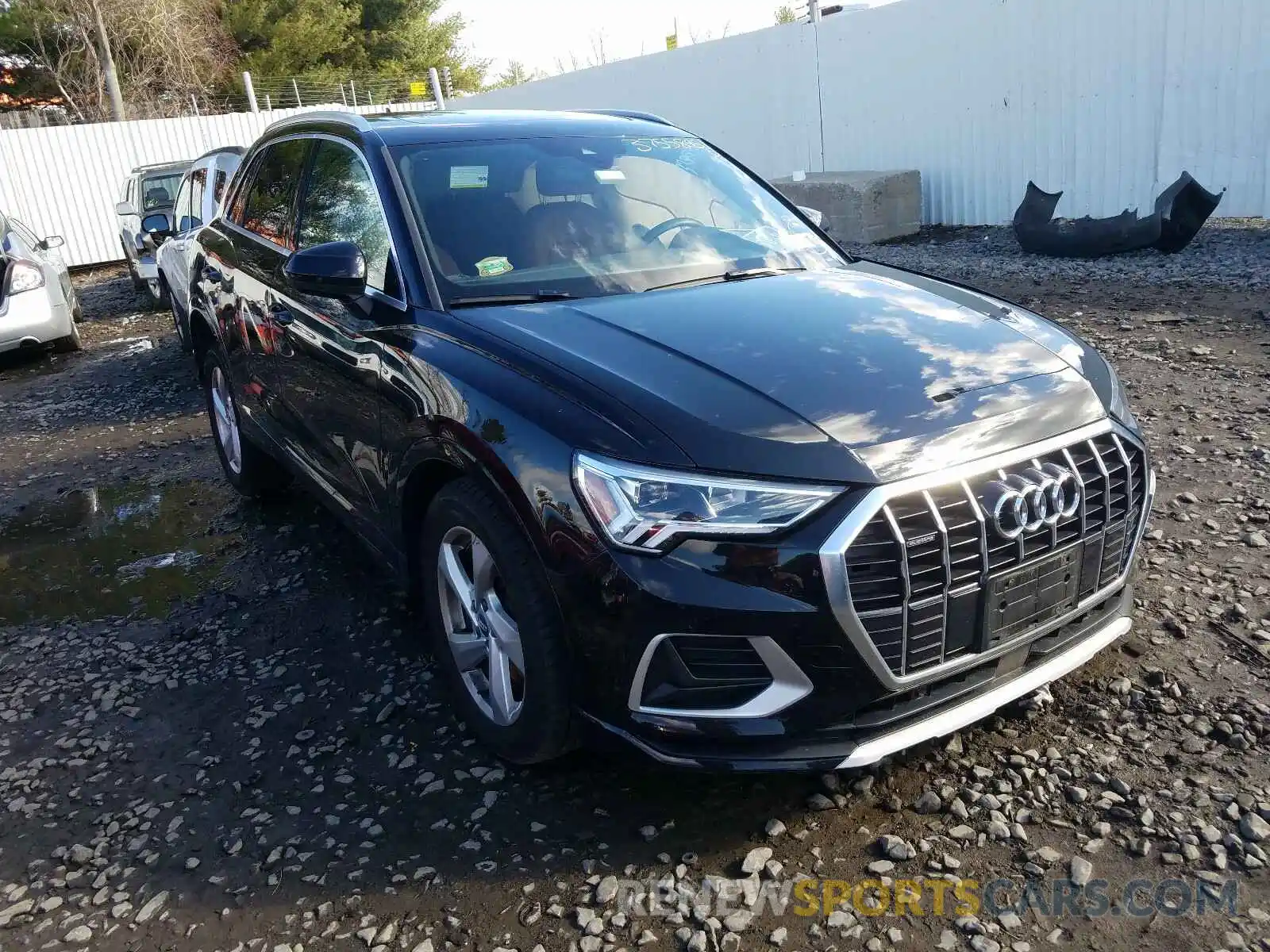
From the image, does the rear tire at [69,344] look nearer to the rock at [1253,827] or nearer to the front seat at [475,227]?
the front seat at [475,227]

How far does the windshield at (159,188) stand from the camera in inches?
519

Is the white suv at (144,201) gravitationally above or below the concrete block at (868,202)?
above

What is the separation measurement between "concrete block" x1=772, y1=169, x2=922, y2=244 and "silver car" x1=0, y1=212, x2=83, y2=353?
813 centimetres

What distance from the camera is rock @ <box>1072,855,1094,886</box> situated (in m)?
2.40

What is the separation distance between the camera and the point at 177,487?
20.2 feet

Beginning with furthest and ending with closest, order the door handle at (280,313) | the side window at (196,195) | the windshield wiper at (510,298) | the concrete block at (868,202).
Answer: the concrete block at (868,202) < the side window at (196,195) < the door handle at (280,313) < the windshield wiper at (510,298)

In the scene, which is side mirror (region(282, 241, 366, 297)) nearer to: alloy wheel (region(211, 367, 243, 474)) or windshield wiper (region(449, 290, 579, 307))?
windshield wiper (region(449, 290, 579, 307))

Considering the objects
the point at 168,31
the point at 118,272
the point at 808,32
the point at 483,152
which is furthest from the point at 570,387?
the point at 168,31

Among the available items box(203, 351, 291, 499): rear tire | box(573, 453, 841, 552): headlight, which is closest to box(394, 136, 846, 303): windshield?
box(573, 453, 841, 552): headlight

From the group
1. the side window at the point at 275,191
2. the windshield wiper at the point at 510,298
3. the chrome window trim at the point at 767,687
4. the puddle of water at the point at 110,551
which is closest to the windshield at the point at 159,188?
the puddle of water at the point at 110,551

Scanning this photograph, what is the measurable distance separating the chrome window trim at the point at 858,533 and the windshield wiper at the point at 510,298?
1.35 m

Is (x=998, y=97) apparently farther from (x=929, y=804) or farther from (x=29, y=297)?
(x=929, y=804)

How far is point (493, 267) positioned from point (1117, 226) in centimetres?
806

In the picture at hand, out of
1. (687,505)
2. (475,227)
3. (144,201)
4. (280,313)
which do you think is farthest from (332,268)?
(144,201)
